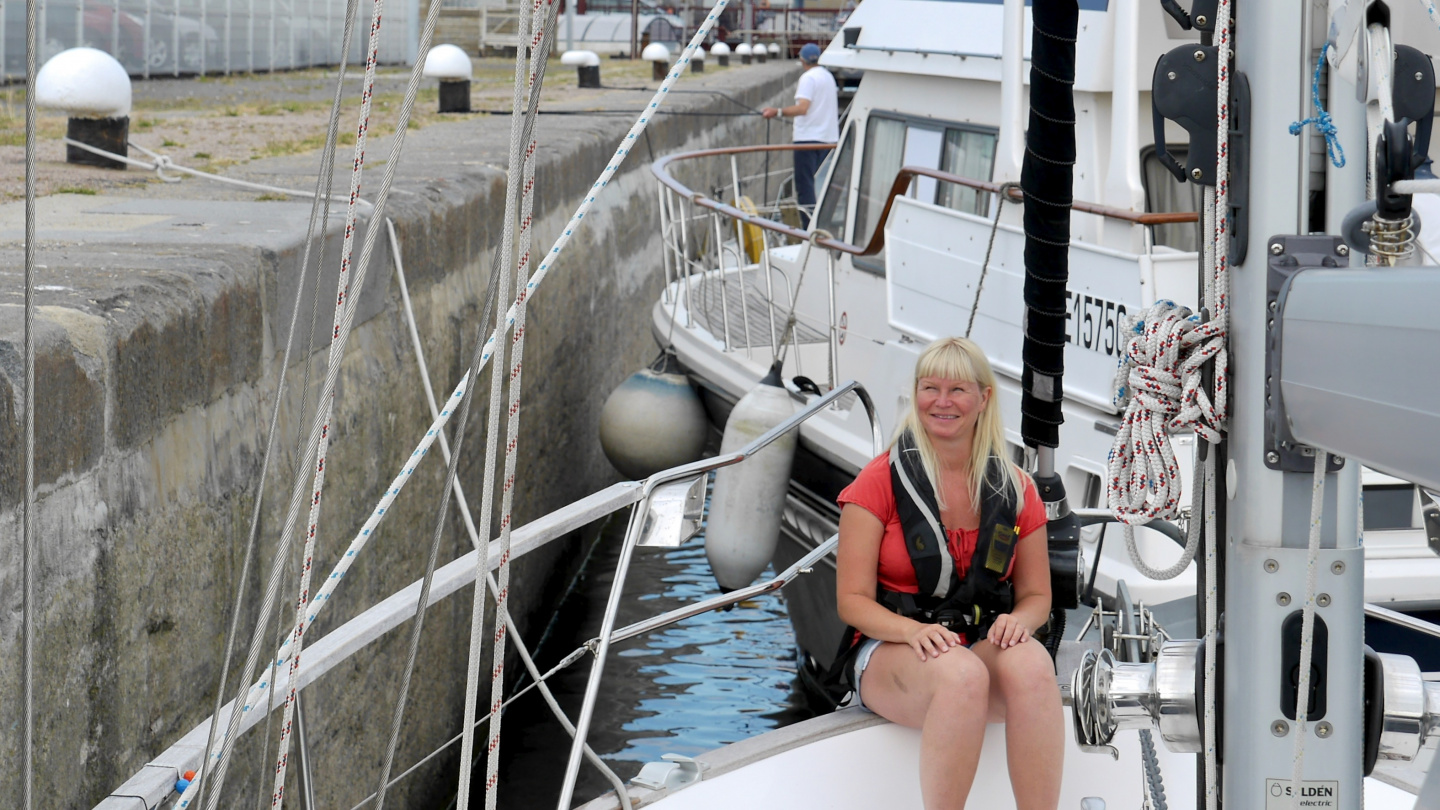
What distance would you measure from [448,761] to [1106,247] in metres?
2.83

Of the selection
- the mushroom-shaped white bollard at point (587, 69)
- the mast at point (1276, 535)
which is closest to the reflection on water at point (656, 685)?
the mast at point (1276, 535)

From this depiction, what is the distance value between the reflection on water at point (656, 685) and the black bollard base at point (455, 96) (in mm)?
3935

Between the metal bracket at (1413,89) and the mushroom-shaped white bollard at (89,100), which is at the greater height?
the mushroom-shaped white bollard at (89,100)

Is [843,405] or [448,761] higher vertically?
[843,405]

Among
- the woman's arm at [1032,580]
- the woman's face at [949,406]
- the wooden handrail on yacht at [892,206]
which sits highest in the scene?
the wooden handrail on yacht at [892,206]

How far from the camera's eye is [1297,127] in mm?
1596

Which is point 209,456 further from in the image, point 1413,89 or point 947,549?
point 1413,89

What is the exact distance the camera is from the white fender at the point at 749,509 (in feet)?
17.5

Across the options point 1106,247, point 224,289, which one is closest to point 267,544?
point 224,289

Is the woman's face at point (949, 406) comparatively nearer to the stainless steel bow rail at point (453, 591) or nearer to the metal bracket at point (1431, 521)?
the stainless steel bow rail at point (453, 591)

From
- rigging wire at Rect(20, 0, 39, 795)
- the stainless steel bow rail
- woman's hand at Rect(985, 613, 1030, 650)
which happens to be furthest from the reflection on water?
rigging wire at Rect(20, 0, 39, 795)

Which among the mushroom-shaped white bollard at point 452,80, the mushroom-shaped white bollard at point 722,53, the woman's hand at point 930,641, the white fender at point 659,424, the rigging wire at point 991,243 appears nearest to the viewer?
the woman's hand at point 930,641

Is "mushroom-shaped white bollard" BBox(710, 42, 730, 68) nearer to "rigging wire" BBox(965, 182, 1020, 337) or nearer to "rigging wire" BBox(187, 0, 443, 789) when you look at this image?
"rigging wire" BBox(965, 182, 1020, 337)

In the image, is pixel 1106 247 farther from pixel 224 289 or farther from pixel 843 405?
pixel 224 289
